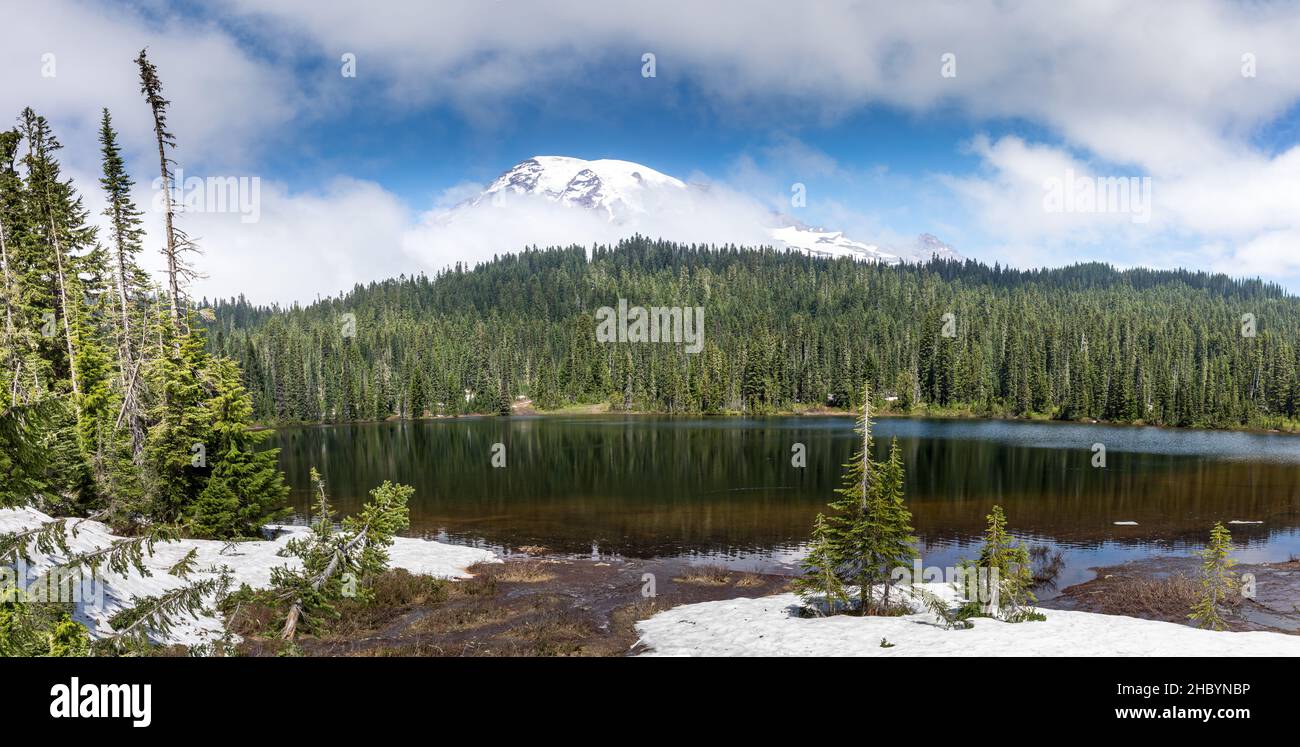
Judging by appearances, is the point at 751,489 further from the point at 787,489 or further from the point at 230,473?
the point at 230,473

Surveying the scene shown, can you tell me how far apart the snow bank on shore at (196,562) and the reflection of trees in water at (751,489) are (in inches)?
250

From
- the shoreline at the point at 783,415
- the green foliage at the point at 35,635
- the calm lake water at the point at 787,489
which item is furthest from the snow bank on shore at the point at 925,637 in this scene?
the shoreline at the point at 783,415

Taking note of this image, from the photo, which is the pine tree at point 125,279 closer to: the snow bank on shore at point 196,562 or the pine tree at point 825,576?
the snow bank on shore at point 196,562

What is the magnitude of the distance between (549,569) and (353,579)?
689 inches

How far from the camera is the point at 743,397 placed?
527ft

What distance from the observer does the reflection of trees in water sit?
40406 millimetres

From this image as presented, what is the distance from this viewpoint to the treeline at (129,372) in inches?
1030

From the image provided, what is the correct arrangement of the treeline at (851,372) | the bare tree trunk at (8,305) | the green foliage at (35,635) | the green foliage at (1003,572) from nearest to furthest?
1. the green foliage at (35,635)
2. the green foliage at (1003,572)
3. the bare tree trunk at (8,305)
4. the treeline at (851,372)

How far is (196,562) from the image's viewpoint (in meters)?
22.2

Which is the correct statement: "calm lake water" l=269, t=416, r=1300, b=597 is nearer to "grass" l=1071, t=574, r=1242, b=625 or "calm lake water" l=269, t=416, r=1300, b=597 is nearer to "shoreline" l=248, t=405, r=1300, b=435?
"grass" l=1071, t=574, r=1242, b=625

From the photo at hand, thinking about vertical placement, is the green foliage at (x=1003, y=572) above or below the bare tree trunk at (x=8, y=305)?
below

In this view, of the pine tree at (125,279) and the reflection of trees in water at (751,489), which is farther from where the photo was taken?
the reflection of trees in water at (751,489)
